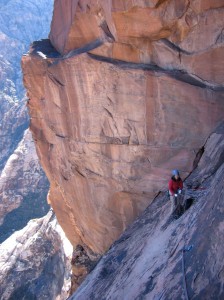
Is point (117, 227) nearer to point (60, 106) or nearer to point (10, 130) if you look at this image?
point (60, 106)

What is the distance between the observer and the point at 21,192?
130 ft

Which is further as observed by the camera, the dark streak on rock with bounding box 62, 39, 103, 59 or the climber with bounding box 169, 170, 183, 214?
the dark streak on rock with bounding box 62, 39, 103, 59

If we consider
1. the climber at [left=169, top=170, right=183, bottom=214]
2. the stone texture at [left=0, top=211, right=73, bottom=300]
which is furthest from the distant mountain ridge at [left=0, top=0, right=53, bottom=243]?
the climber at [left=169, top=170, right=183, bottom=214]

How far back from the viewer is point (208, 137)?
10570 millimetres

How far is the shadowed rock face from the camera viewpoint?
1061cm

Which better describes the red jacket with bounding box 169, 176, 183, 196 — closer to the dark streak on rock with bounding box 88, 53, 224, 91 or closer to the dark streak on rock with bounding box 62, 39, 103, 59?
the dark streak on rock with bounding box 88, 53, 224, 91

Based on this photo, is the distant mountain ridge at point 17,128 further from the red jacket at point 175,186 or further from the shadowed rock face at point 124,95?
the red jacket at point 175,186

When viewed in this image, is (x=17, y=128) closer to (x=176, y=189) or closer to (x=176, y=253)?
(x=176, y=189)

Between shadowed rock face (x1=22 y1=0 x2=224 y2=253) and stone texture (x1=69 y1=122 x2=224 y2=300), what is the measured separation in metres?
1.53

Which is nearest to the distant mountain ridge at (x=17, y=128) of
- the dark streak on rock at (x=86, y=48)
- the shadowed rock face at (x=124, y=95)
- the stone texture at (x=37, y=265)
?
the stone texture at (x=37, y=265)

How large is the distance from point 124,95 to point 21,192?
29.9m

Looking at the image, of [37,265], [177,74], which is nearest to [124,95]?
[177,74]

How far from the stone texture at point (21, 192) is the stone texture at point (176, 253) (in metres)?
30.2

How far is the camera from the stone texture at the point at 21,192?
3872 cm
